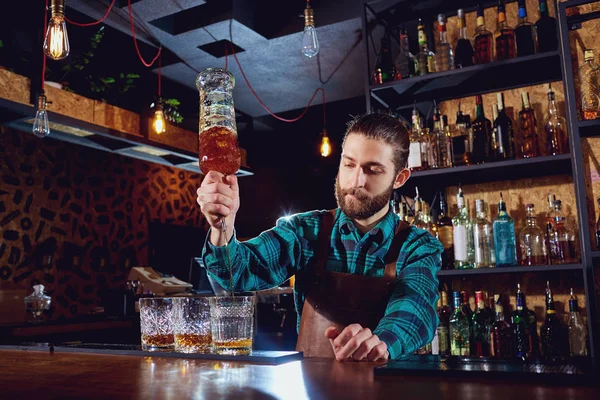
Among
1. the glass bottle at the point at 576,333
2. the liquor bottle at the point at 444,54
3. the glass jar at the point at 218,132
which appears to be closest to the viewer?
the glass jar at the point at 218,132

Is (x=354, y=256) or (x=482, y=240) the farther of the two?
(x=482, y=240)

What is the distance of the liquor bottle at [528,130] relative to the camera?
2.74 metres

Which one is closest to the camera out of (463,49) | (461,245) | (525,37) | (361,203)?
(361,203)

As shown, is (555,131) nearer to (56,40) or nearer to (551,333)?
(551,333)

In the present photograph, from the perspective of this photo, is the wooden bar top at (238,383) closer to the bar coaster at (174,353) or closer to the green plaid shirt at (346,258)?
the bar coaster at (174,353)

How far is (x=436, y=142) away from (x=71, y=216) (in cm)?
428

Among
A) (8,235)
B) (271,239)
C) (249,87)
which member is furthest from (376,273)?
(8,235)

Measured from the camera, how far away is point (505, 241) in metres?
2.66

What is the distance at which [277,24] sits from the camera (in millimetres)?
4230

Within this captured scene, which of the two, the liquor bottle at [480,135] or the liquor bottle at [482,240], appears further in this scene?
the liquor bottle at [480,135]

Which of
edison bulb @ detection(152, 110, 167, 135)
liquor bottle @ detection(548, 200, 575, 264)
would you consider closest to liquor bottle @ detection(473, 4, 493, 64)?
liquor bottle @ detection(548, 200, 575, 264)

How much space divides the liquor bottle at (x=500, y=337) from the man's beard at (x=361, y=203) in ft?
4.17

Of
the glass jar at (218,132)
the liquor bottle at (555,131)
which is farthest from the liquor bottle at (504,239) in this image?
the glass jar at (218,132)

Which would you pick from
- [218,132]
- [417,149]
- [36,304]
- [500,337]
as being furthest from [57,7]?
[36,304]
